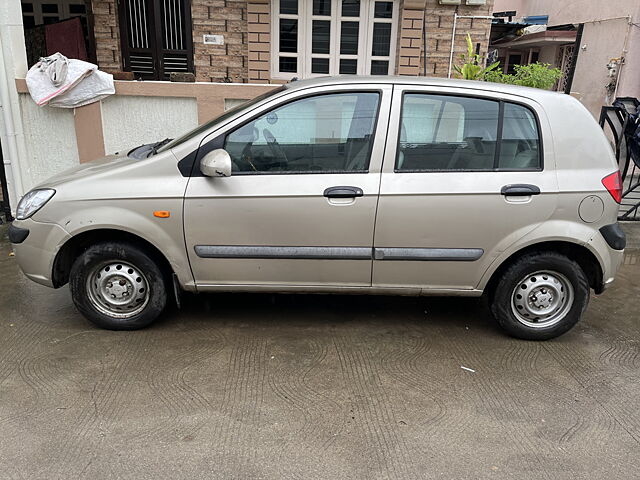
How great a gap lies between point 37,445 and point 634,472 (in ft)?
9.84

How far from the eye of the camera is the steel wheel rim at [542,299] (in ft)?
12.5

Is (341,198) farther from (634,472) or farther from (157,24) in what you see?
(157,24)

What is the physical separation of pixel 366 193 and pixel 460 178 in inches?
25.5

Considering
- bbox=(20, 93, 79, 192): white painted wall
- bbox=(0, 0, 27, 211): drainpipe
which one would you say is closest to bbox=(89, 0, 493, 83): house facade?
bbox=(0, 0, 27, 211): drainpipe

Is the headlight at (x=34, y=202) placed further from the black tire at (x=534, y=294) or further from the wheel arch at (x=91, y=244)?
the black tire at (x=534, y=294)

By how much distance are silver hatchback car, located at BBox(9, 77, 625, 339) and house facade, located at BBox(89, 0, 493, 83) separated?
6.41 m

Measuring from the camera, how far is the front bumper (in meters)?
3.72

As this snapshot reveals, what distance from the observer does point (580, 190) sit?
3611mm

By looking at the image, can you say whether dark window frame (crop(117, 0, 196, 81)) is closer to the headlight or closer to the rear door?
the headlight

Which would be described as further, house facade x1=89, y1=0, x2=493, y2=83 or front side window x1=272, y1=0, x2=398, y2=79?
front side window x1=272, y1=0, x2=398, y2=79

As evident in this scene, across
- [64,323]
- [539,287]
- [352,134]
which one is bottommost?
[64,323]

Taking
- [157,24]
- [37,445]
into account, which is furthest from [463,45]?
[37,445]

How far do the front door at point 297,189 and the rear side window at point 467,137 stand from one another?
0.66ft

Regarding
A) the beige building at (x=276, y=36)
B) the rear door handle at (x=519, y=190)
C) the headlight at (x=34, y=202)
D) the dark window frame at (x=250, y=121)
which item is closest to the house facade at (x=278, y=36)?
the beige building at (x=276, y=36)
